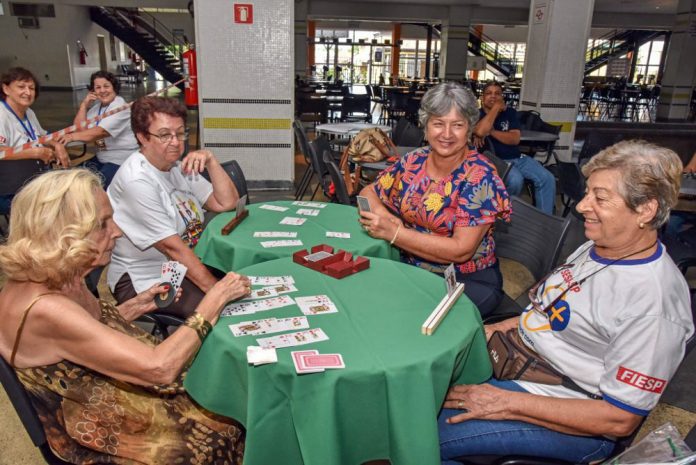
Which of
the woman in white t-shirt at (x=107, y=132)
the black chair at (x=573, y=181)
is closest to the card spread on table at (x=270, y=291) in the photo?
the black chair at (x=573, y=181)

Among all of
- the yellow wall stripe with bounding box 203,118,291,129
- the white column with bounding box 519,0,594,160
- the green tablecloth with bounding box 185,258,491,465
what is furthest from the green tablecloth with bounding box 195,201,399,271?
the white column with bounding box 519,0,594,160

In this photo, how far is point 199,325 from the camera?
161 cm

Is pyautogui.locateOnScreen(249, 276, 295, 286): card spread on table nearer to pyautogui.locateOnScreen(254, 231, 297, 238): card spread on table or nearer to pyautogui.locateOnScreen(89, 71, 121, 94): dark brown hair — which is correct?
pyautogui.locateOnScreen(254, 231, 297, 238): card spread on table

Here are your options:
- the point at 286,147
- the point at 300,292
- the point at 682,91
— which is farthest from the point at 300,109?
the point at 682,91

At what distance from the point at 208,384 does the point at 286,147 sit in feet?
17.6

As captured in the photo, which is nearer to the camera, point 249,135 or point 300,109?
point 249,135

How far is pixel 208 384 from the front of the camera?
1.63 m

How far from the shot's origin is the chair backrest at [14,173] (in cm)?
389

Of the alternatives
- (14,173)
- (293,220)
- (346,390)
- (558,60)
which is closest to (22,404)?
(346,390)

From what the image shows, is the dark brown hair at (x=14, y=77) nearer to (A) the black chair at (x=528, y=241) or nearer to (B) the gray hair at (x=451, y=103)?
(B) the gray hair at (x=451, y=103)

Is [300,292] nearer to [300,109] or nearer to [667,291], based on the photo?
[667,291]

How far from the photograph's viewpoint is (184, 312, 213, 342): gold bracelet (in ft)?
5.23

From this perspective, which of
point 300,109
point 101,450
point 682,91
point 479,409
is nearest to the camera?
point 101,450

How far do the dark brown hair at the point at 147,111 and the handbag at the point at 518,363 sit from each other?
5.88 ft
